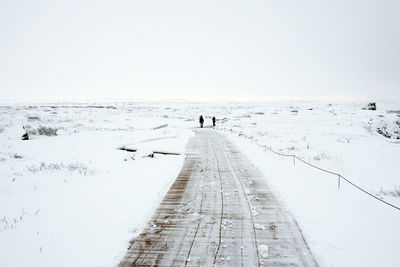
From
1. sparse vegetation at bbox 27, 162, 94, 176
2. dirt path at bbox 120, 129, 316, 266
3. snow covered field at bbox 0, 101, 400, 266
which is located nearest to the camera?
dirt path at bbox 120, 129, 316, 266

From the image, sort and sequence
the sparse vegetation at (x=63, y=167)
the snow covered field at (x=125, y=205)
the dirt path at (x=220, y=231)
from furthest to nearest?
the sparse vegetation at (x=63, y=167) → the snow covered field at (x=125, y=205) → the dirt path at (x=220, y=231)

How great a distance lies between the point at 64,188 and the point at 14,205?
147cm

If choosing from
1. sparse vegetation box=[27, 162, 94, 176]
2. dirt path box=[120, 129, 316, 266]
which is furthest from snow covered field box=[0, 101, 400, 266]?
dirt path box=[120, 129, 316, 266]

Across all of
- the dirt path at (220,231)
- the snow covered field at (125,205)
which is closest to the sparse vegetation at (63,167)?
the snow covered field at (125,205)

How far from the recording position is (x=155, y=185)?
8180 millimetres

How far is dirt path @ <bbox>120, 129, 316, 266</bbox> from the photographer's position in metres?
4.10

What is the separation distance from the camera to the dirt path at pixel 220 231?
410 cm

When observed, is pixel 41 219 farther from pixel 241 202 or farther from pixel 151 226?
pixel 241 202

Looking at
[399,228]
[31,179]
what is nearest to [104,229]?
[31,179]

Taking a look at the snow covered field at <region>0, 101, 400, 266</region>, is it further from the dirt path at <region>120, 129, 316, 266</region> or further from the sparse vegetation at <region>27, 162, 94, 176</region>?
the dirt path at <region>120, 129, 316, 266</region>

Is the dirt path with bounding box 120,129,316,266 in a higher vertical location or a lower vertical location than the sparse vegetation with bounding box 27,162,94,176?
lower

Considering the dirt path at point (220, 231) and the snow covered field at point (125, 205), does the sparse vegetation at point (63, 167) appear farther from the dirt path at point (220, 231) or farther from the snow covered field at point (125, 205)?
the dirt path at point (220, 231)

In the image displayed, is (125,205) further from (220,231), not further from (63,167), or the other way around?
(63,167)

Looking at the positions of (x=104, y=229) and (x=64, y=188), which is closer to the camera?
(x=104, y=229)
